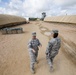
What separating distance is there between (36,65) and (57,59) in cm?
124

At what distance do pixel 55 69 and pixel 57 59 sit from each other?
42.6 inches

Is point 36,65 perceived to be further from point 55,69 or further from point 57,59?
point 57,59

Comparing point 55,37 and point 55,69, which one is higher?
point 55,37

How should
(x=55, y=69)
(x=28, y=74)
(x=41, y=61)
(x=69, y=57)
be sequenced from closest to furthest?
(x=28, y=74) < (x=55, y=69) < (x=41, y=61) < (x=69, y=57)

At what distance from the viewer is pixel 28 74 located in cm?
428

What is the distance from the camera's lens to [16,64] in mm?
5145

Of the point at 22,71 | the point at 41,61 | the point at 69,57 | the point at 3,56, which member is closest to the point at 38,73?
the point at 22,71

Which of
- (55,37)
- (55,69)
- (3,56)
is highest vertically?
(55,37)

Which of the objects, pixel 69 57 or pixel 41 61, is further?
pixel 69 57

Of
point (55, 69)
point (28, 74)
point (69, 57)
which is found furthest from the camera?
point (69, 57)

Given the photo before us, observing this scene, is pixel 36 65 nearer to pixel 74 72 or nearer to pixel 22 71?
pixel 22 71

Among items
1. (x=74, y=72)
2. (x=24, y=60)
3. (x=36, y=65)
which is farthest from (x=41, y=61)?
(x=74, y=72)

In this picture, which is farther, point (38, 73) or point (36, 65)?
point (36, 65)

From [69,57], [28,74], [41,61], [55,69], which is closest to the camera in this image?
[28,74]
